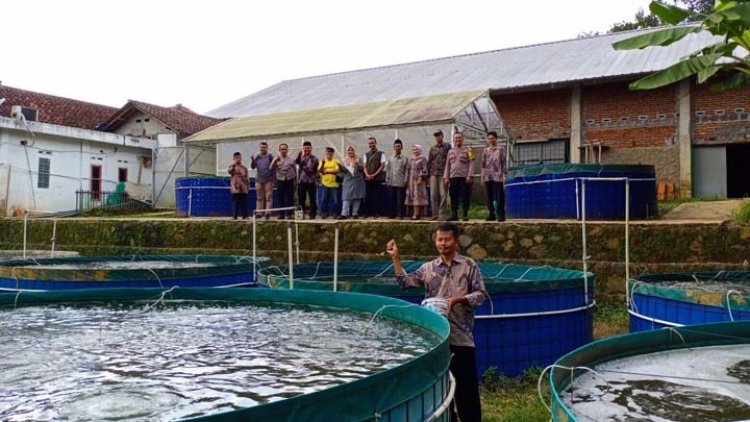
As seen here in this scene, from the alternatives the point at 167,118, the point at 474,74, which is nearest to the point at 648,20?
the point at 474,74

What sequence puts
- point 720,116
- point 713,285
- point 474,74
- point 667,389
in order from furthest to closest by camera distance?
point 474,74, point 720,116, point 713,285, point 667,389

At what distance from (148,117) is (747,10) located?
75.4 feet

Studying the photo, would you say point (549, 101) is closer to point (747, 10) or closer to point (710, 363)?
A: point (747, 10)

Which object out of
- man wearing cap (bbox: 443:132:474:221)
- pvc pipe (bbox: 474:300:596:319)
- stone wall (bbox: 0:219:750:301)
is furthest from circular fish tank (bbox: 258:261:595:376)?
man wearing cap (bbox: 443:132:474:221)

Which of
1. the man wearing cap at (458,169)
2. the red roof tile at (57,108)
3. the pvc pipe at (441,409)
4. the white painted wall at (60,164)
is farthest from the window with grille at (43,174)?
the pvc pipe at (441,409)

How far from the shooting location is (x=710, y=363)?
3.32 m

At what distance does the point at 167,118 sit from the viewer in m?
25.0

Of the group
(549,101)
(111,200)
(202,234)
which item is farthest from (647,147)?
(111,200)

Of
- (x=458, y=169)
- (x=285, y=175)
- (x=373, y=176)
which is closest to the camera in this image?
(x=458, y=169)

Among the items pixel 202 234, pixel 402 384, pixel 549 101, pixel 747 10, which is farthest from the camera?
pixel 549 101

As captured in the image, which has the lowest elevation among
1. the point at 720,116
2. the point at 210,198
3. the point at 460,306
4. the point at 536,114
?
the point at 460,306

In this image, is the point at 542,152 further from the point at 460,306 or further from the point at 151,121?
the point at 151,121

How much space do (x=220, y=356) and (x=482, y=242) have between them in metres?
7.11

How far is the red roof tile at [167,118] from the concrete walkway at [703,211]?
1795cm
